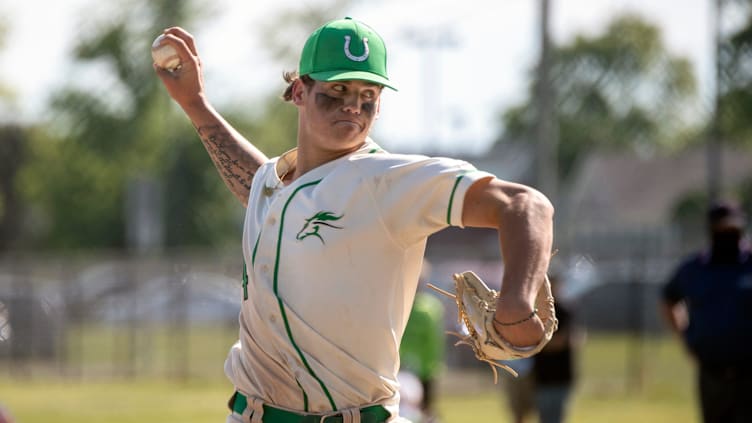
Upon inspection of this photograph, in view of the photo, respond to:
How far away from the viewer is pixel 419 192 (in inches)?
163

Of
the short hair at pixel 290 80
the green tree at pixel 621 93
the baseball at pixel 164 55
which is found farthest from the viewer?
the green tree at pixel 621 93

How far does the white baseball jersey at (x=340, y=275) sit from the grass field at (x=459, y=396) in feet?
49.6

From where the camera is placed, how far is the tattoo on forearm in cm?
529

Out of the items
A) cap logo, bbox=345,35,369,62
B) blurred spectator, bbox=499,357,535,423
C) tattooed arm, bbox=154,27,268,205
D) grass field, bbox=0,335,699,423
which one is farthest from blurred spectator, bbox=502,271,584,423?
cap logo, bbox=345,35,369,62

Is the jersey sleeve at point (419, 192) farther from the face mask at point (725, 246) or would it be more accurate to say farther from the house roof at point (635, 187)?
the house roof at point (635, 187)

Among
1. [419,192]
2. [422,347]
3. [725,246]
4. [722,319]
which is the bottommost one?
[422,347]

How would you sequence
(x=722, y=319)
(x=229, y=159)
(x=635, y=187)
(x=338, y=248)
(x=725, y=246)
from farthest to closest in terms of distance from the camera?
(x=635, y=187), (x=725, y=246), (x=722, y=319), (x=229, y=159), (x=338, y=248)

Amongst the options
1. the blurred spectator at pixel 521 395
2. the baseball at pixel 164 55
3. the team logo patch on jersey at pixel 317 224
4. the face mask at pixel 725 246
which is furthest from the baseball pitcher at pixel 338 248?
the blurred spectator at pixel 521 395

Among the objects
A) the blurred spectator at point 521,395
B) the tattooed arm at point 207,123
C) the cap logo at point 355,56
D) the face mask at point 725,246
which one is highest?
the cap logo at point 355,56

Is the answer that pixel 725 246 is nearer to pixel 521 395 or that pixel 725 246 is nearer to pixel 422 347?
pixel 422 347

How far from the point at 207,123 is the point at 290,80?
24.9 inches

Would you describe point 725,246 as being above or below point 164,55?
below

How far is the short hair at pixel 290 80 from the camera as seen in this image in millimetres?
4539

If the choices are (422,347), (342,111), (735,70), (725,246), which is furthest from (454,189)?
(735,70)
